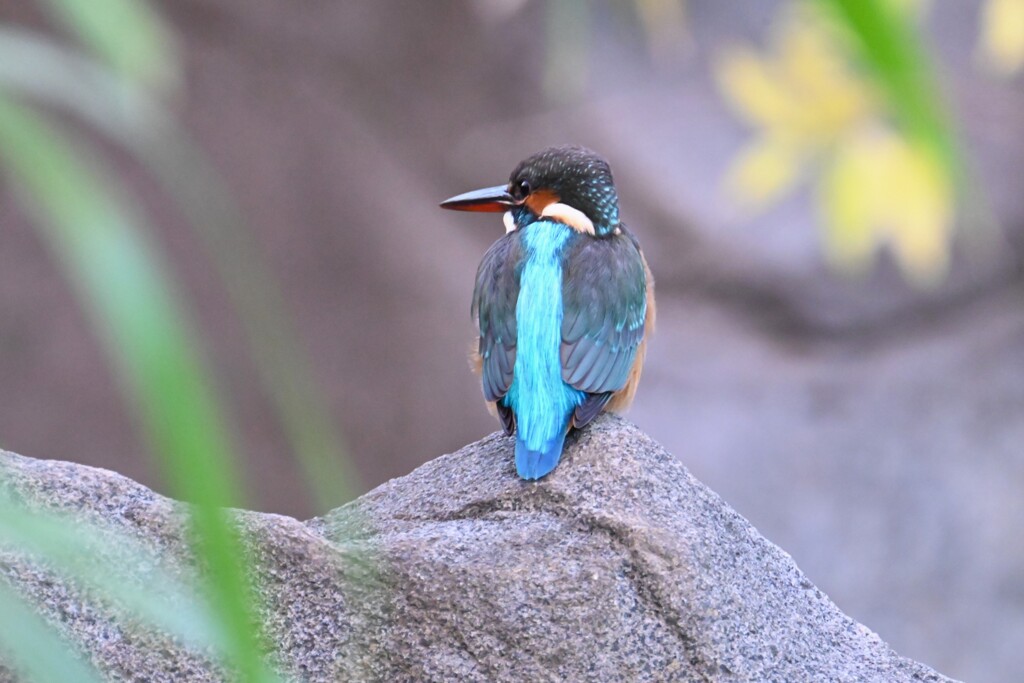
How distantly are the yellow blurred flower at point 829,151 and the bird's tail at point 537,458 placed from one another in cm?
160

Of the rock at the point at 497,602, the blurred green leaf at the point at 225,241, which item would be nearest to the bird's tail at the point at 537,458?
the rock at the point at 497,602

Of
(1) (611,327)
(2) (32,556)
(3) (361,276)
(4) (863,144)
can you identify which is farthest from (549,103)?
(2) (32,556)

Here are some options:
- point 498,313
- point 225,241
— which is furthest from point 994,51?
point 225,241

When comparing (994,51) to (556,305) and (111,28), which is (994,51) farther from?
(111,28)

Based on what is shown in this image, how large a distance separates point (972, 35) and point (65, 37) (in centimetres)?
369

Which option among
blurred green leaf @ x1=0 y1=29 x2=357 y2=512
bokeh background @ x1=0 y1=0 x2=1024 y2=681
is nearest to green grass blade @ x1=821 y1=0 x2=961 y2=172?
blurred green leaf @ x1=0 y1=29 x2=357 y2=512

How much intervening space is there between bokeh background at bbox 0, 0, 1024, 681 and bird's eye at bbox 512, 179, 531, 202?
236 cm

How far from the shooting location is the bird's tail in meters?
2.33

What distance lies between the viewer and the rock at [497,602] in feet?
6.53

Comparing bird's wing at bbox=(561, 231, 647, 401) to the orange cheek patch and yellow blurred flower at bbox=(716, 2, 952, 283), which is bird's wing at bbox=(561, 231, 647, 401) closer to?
the orange cheek patch

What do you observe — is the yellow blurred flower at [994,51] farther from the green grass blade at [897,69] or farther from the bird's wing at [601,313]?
the green grass blade at [897,69]

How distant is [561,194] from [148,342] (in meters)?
2.35

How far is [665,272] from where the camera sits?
5.52 meters

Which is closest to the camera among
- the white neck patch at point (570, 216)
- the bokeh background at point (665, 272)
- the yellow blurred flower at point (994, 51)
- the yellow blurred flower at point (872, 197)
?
the white neck patch at point (570, 216)
